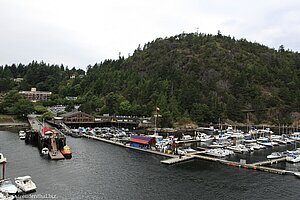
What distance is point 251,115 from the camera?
11538cm

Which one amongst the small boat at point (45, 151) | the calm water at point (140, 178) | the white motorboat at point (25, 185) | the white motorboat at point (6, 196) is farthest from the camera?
the small boat at point (45, 151)

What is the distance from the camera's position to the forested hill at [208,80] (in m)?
113

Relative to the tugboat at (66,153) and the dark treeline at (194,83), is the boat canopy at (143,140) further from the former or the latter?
the dark treeline at (194,83)

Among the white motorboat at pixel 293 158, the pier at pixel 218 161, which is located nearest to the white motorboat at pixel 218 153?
the pier at pixel 218 161

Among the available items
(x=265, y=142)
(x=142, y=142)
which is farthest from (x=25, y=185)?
(x=265, y=142)

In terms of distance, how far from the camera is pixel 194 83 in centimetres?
12462

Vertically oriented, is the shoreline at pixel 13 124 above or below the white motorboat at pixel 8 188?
above

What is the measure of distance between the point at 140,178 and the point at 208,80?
309 feet

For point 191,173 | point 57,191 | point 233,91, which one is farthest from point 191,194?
point 233,91

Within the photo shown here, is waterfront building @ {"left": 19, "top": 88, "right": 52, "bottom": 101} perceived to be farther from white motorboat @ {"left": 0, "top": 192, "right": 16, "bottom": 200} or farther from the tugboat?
white motorboat @ {"left": 0, "top": 192, "right": 16, "bottom": 200}

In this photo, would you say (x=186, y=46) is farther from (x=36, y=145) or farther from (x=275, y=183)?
(x=275, y=183)

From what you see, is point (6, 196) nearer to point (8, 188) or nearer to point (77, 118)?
point (8, 188)

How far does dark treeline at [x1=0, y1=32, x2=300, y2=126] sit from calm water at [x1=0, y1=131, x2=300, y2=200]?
4892cm

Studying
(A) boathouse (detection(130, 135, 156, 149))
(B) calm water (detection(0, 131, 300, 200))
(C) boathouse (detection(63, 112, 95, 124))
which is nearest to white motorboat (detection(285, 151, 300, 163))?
(B) calm water (detection(0, 131, 300, 200))
